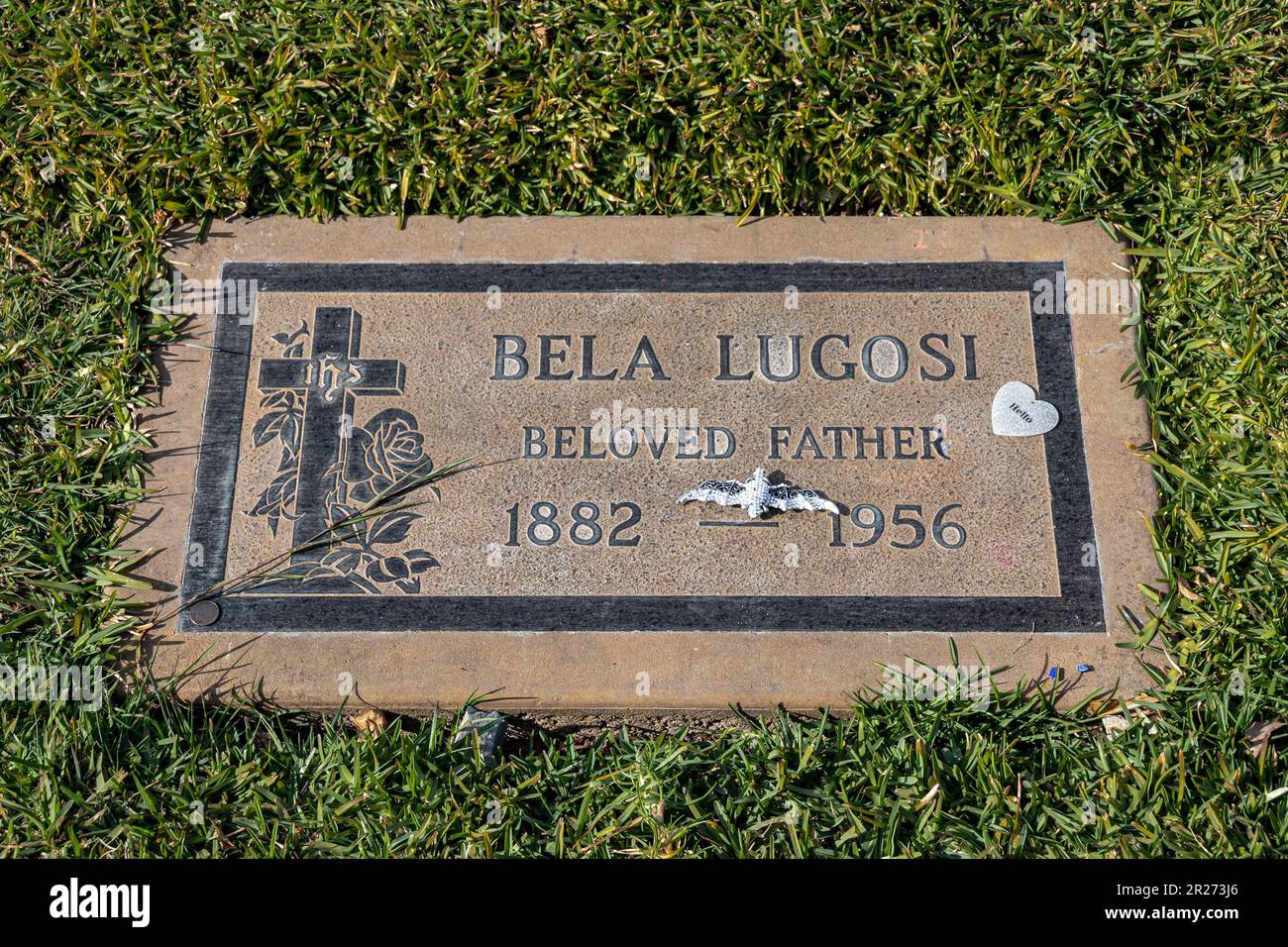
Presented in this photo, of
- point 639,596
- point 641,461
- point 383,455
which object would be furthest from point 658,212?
point 639,596

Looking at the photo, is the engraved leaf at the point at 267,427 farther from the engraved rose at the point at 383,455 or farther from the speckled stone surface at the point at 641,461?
the engraved rose at the point at 383,455

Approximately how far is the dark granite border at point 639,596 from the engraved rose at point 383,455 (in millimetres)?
331

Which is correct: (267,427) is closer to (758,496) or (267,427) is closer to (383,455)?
(383,455)

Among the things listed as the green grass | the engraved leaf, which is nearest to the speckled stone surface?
the engraved leaf

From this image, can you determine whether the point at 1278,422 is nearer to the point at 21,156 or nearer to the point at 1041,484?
the point at 1041,484

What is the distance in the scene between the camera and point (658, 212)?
328 cm

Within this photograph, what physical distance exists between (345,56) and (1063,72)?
7.83ft

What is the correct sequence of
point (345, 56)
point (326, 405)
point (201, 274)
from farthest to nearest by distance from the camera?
point (345, 56)
point (201, 274)
point (326, 405)

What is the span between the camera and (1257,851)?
8.04 feet

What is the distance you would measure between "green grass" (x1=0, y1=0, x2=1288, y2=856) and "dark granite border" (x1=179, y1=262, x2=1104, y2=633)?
21 centimetres

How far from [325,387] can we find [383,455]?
0.29 m

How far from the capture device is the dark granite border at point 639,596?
277cm

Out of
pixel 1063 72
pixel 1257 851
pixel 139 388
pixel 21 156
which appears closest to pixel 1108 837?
Result: pixel 1257 851

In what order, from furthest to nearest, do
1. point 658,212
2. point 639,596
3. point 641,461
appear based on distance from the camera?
point 658,212 < point 641,461 < point 639,596
